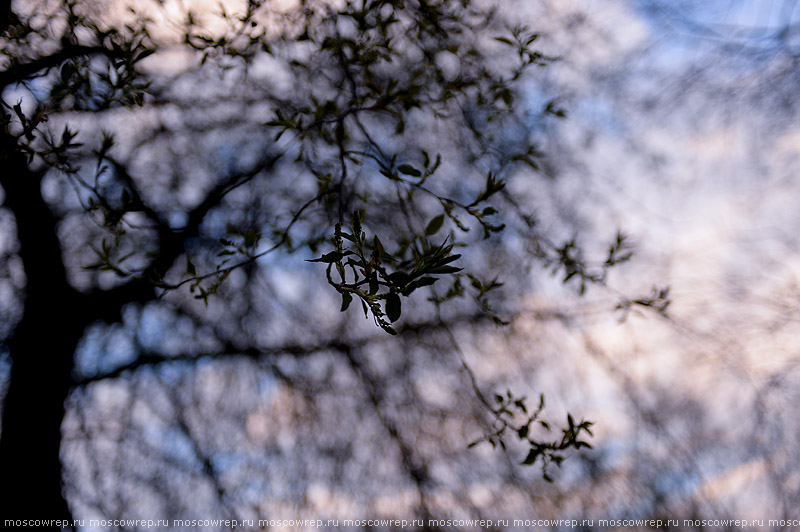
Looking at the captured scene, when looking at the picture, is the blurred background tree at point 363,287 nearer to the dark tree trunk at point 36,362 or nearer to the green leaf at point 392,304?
the dark tree trunk at point 36,362

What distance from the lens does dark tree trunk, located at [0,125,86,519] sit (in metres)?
1.65

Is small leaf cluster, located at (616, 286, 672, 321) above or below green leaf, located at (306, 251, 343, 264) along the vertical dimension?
below

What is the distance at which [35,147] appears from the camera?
167 centimetres

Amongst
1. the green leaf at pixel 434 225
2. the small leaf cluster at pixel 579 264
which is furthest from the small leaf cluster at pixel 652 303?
the green leaf at pixel 434 225

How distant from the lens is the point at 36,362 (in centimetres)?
173

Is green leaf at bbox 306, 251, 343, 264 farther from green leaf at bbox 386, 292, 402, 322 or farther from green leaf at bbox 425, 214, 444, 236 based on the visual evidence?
green leaf at bbox 425, 214, 444, 236

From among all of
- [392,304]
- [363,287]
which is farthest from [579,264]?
[392,304]

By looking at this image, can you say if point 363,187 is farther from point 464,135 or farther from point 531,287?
point 531,287

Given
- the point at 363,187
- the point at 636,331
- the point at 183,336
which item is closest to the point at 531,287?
the point at 636,331

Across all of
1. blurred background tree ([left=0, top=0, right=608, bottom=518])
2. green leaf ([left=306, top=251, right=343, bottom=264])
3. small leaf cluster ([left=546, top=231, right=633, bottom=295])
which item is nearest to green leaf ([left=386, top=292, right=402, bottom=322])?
green leaf ([left=306, top=251, right=343, bottom=264])

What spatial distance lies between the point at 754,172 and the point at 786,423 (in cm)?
103

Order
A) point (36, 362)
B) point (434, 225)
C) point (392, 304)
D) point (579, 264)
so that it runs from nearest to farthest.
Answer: point (392, 304) → point (434, 225) → point (36, 362) → point (579, 264)

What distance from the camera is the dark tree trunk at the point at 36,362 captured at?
1.65m

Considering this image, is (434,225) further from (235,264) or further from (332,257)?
(235,264)
